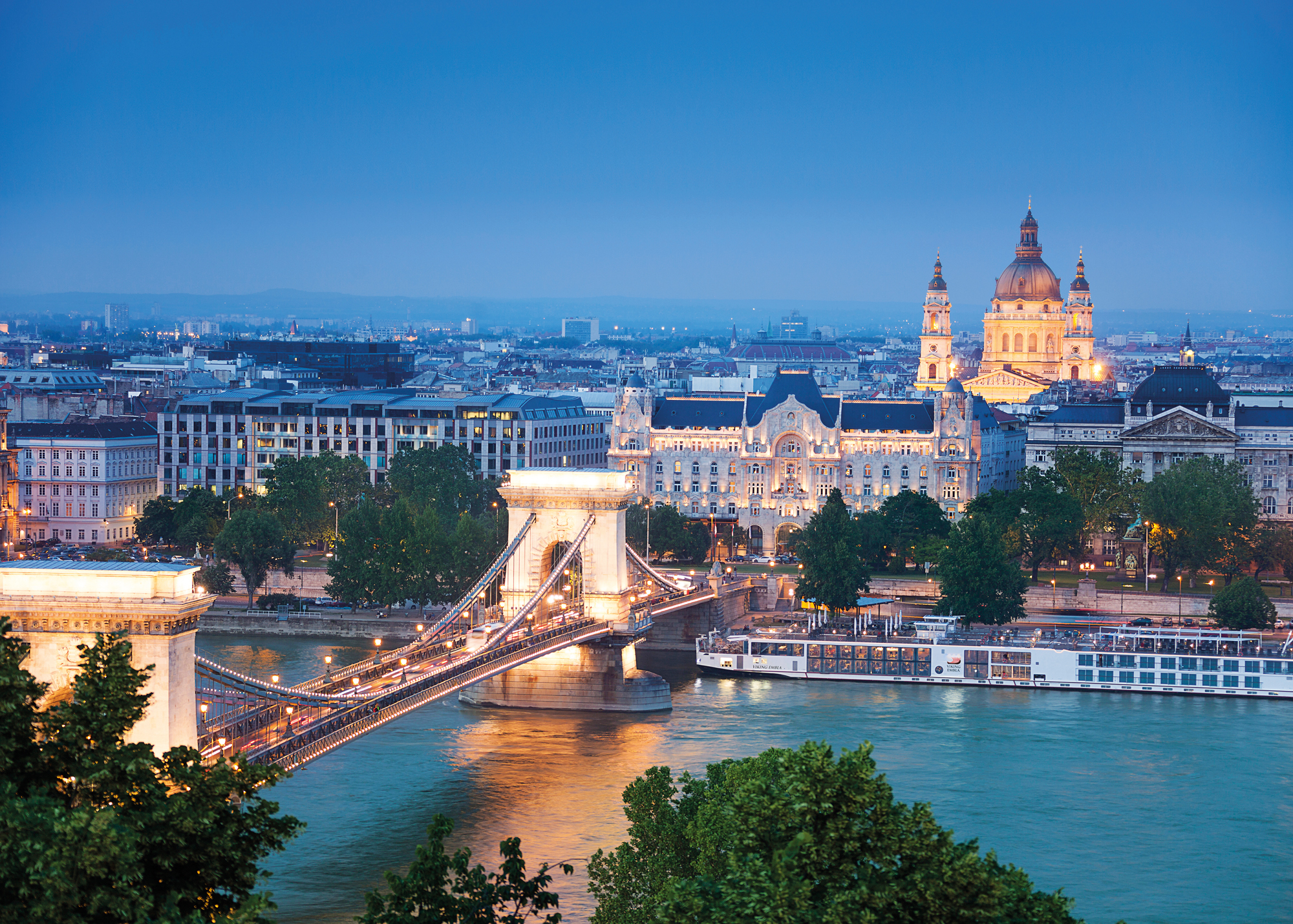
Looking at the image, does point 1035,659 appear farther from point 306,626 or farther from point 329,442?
point 329,442

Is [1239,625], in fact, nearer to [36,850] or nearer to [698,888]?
[698,888]

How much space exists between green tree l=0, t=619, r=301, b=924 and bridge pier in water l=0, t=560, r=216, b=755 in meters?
6.30

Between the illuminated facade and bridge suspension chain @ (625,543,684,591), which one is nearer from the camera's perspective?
bridge suspension chain @ (625,543,684,591)

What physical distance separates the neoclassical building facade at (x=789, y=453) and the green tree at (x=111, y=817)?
188 feet

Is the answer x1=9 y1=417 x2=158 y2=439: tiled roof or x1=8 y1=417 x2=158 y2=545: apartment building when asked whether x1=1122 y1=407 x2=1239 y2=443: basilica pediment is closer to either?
x1=8 y1=417 x2=158 y2=545: apartment building

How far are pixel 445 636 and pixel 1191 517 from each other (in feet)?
85.2

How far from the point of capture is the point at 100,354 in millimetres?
147750

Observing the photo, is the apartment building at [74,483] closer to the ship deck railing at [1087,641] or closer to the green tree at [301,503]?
the green tree at [301,503]

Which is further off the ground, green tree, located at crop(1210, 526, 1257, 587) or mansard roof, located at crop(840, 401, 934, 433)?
mansard roof, located at crop(840, 401, 934, 433)

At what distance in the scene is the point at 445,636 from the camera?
1822 inches

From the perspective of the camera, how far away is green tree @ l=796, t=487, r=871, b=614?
57.6 metres

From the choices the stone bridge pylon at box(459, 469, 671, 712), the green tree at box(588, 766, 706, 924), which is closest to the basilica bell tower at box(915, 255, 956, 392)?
the stone bridge pylon at box(459, 469, 671, 712)

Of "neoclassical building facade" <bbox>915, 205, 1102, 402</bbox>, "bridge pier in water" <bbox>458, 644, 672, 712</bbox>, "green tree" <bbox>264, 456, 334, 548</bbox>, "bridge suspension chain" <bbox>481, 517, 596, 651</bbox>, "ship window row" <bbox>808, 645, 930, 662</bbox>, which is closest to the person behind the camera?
"bridge suspension chain" <bbox>481, 517, 596, 651</bbox>

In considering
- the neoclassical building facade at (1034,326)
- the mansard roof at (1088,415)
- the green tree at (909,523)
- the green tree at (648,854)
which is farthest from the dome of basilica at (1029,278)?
the green tree at (648,854)
